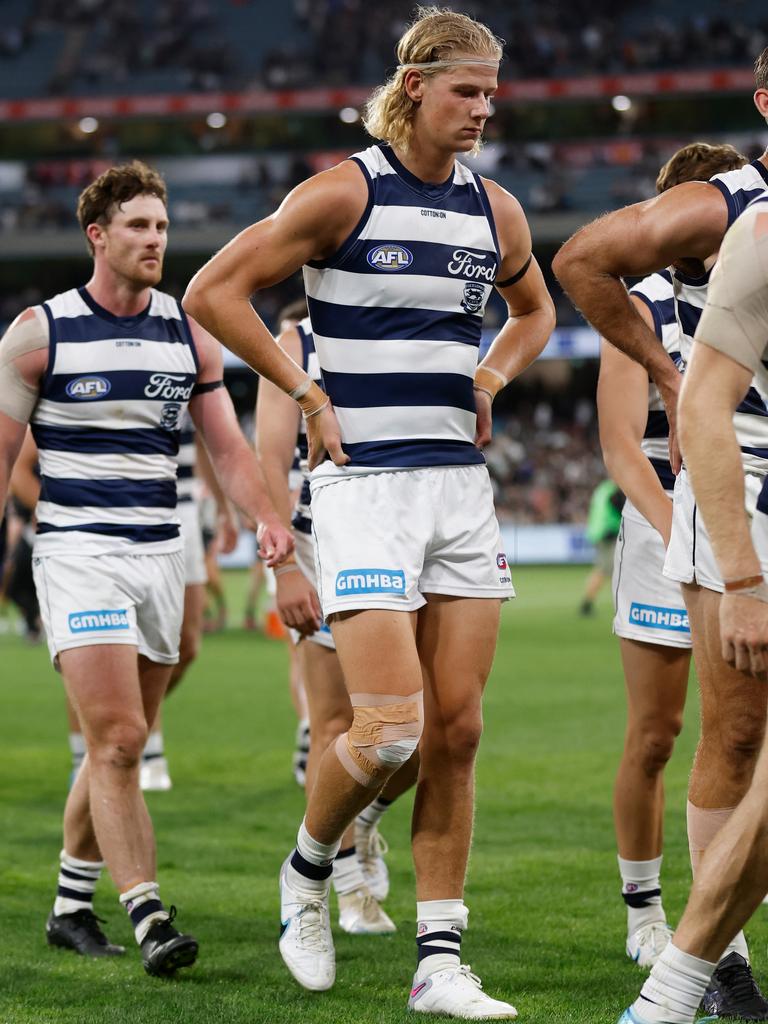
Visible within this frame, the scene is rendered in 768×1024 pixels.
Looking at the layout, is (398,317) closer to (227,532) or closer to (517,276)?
(517,276)

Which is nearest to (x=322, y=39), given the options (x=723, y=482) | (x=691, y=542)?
(x=691, y=542)

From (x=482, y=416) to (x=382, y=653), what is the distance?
81 centimetres

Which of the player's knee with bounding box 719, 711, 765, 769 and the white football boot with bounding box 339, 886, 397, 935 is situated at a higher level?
the player's knee with bounding box 719, 711, 765, 769

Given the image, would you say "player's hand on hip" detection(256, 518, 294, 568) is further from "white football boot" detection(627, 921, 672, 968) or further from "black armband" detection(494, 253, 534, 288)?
"white football boot" detection(627, 921, 672, 968)

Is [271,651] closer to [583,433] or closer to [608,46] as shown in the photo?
[583,433]

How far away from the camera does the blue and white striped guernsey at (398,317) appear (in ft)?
13.3

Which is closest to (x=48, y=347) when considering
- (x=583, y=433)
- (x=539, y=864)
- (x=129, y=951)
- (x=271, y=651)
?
(x=129, y=951)

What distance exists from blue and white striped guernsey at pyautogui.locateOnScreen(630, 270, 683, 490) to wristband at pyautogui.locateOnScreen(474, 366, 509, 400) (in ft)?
1.69

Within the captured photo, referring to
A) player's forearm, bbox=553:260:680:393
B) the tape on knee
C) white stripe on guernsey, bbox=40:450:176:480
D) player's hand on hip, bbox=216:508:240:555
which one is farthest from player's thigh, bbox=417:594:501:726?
player's hand on hip, bbox=216:508:240:555

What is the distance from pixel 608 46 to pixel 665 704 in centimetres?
3998

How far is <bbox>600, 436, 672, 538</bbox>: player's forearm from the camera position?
4414 mm

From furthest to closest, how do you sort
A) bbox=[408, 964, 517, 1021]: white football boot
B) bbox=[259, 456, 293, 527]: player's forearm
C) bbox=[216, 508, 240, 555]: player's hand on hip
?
bbox=[216, 508, 240, 555]: player's hand on hip < bbox=[259, 456, 293, 527]: player's forearm < bbox=[408, 964, 517, 1021]: white football boot

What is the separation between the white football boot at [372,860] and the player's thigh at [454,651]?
146 cm

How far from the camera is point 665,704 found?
452cm
